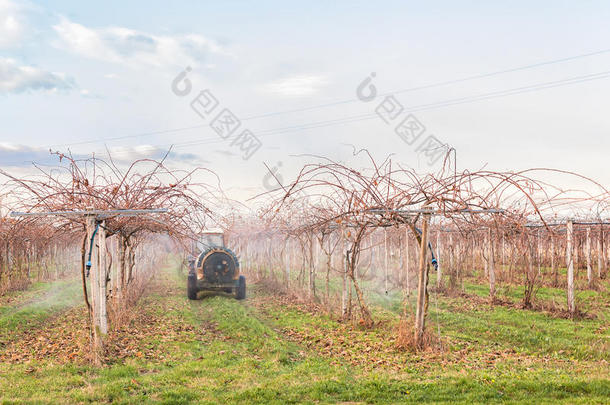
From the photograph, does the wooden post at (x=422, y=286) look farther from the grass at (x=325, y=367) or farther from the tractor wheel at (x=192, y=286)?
the tractor wheel at (x=192, y=286)

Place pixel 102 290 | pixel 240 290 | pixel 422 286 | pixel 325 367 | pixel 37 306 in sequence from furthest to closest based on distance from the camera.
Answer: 1. pixel 240 290
2. pixel 37 306
3. pixel 422 286
4. pixel 102 290
5. pixel 325 367

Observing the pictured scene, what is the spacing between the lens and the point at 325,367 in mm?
7910

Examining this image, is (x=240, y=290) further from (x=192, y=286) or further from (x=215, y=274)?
(x=192, y=286)

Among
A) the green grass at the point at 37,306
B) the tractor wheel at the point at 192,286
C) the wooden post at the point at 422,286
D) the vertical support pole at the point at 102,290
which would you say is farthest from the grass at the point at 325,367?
the tractor wheel at the point at 192,286

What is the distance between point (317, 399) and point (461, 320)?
7166 millimetres

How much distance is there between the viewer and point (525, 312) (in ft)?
45.4

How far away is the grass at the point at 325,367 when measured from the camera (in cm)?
656

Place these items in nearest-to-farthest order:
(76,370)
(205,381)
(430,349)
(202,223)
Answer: (205,381) → (76,370) → (430,349) → (202,223)

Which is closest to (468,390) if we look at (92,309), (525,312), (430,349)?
(430,349)

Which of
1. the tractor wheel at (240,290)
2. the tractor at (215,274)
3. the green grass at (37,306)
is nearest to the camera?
the green grass at (37,306)

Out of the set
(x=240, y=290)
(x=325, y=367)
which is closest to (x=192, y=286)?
(x=240, y=290)

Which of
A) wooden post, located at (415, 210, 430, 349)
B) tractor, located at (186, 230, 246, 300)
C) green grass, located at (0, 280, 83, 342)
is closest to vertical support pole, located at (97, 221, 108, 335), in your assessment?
green grass, located at (0, 280, 83, 342)

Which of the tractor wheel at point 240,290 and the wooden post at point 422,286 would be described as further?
the tractor wheel at point 240,290

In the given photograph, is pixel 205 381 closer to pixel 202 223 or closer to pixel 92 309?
pixel 92 309
